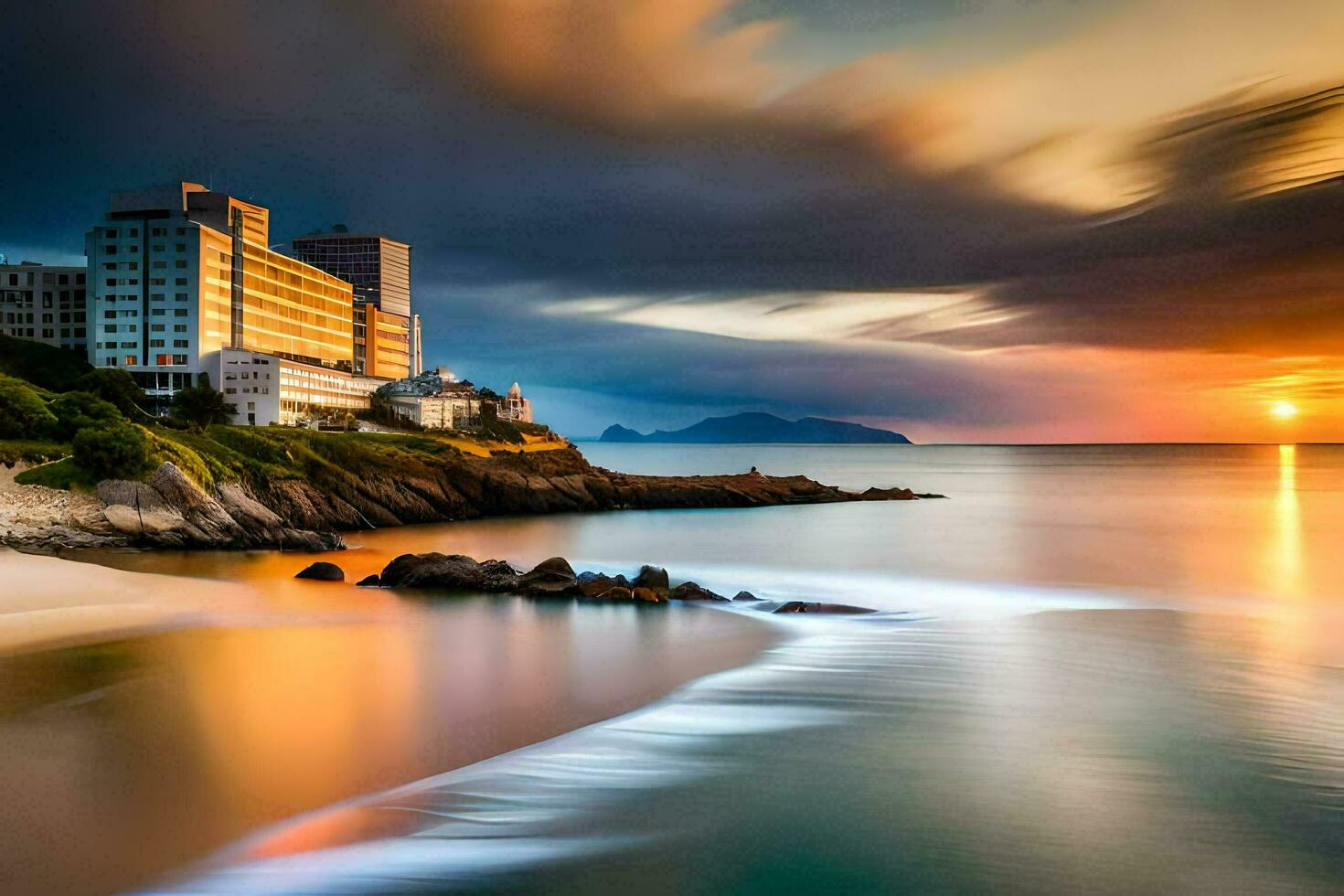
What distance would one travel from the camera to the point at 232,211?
244ft

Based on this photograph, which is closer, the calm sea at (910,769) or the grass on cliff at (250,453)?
the calm sea at (910,769)

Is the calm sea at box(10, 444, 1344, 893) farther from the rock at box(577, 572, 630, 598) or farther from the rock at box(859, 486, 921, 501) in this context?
the rock at box(859, 486, 921, 501)

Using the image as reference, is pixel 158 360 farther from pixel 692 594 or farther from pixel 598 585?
pixel 692 594

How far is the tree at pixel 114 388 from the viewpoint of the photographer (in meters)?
50.4

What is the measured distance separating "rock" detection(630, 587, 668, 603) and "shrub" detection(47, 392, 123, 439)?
21.5 m

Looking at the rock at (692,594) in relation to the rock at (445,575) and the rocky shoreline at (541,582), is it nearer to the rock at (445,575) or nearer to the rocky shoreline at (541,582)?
the rocky shoreline at (541,582)

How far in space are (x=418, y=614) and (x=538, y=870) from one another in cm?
1178

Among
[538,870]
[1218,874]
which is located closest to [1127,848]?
[1218,874]

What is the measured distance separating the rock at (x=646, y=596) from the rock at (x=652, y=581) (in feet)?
0.98

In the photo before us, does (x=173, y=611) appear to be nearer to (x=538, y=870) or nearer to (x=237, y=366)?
(x=538, y=870)

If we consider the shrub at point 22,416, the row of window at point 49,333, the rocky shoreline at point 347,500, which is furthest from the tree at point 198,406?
the row of window at point 49,333

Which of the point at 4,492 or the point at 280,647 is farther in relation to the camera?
the point at 4,492

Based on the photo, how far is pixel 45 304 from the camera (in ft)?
256

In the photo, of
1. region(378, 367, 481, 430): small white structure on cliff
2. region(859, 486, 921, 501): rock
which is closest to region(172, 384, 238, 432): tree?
region(378, 367, 481, 430): small white structure on cliff
